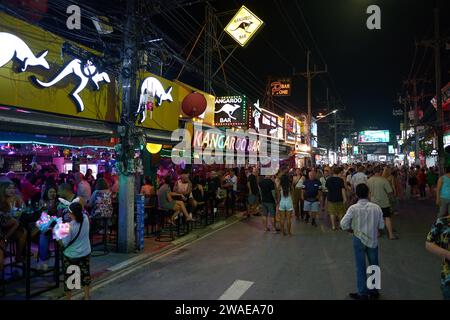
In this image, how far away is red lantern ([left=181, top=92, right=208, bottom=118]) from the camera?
13602 mm

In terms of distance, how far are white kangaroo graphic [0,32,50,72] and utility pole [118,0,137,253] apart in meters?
1.89

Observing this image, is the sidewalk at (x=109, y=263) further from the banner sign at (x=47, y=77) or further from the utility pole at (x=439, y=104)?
the utility pole at (x=439, y=104)

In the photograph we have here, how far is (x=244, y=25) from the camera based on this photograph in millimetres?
15969

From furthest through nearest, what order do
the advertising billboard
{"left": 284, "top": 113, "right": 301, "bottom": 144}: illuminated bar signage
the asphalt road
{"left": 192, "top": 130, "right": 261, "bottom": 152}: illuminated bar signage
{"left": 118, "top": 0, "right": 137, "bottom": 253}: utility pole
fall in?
the advertising billboard < {"left": 284, "top": 113, "right": 301, "bottom": 144}: illuminated bar signage < {"left": 192, "top": 130, "right": 261, "bottom": 152}: illuminated bar signage < {"left": 118, "top": 0, "right": 137, "bottom": 253}: utility pole < the asphalt road

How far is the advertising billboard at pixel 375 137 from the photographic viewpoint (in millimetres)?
82994

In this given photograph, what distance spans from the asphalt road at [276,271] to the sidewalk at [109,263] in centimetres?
39

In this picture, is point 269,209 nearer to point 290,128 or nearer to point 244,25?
point 244,25

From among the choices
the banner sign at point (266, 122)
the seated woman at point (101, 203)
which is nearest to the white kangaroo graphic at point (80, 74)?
the seated woman at point (101, 203)

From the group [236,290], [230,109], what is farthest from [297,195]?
[236,290]

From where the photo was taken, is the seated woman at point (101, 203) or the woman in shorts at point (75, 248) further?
the seated woman at point (101, 203)

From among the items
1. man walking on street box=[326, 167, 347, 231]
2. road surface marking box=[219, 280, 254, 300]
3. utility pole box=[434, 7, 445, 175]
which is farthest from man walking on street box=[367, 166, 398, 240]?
utility pole box=[434, 7, 445, 175]

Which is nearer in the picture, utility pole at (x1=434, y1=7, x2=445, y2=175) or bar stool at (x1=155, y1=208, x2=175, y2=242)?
bar stool at (x1=155, y1=208, x2=175, y2=242)

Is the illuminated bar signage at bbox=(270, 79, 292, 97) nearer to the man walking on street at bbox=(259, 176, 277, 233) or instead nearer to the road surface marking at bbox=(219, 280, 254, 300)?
the man walking on street at bbox=(259, 176, 277, 233)
